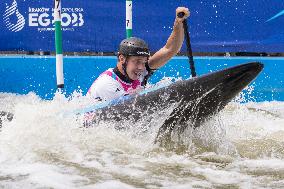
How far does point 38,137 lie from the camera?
5.04 metres

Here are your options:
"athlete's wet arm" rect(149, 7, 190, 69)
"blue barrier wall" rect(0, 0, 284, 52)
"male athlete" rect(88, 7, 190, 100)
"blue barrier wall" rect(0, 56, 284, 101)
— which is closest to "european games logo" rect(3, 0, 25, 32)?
"blue barrier wall" rect(0, 0, 284, 52)

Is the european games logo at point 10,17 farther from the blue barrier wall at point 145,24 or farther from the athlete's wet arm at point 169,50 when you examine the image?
the athlete's wet arm at point 169,50

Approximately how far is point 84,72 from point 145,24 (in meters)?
1.15

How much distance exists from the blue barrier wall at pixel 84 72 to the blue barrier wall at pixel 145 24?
19 cm

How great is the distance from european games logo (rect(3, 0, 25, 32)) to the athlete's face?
415 cm

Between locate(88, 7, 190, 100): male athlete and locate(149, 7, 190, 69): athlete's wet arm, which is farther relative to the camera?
locate(149, 7, 190, 69): athlete's wet arm

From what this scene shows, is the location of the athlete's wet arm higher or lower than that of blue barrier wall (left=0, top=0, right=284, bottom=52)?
lower

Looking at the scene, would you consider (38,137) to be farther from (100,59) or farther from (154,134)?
(100,59)

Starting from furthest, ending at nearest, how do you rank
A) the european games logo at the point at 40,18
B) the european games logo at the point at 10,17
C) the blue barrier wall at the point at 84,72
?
the european games logo at the point at 10,17 < the european games logo at the point at 40,18 < the blue barrier wall at the point at 84,72

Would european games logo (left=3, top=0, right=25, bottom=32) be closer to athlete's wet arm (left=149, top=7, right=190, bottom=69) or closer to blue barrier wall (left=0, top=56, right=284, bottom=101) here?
blue barrier wall (left=0, top=56, right=284, bottom=101)

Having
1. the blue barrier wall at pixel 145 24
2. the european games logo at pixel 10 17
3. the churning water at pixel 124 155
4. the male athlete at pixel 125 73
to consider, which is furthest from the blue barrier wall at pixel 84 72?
the male athlete at pixel 125 73

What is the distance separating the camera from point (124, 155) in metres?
4.60

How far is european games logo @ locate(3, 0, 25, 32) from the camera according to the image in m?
9.07

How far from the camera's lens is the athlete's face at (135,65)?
5.33m
